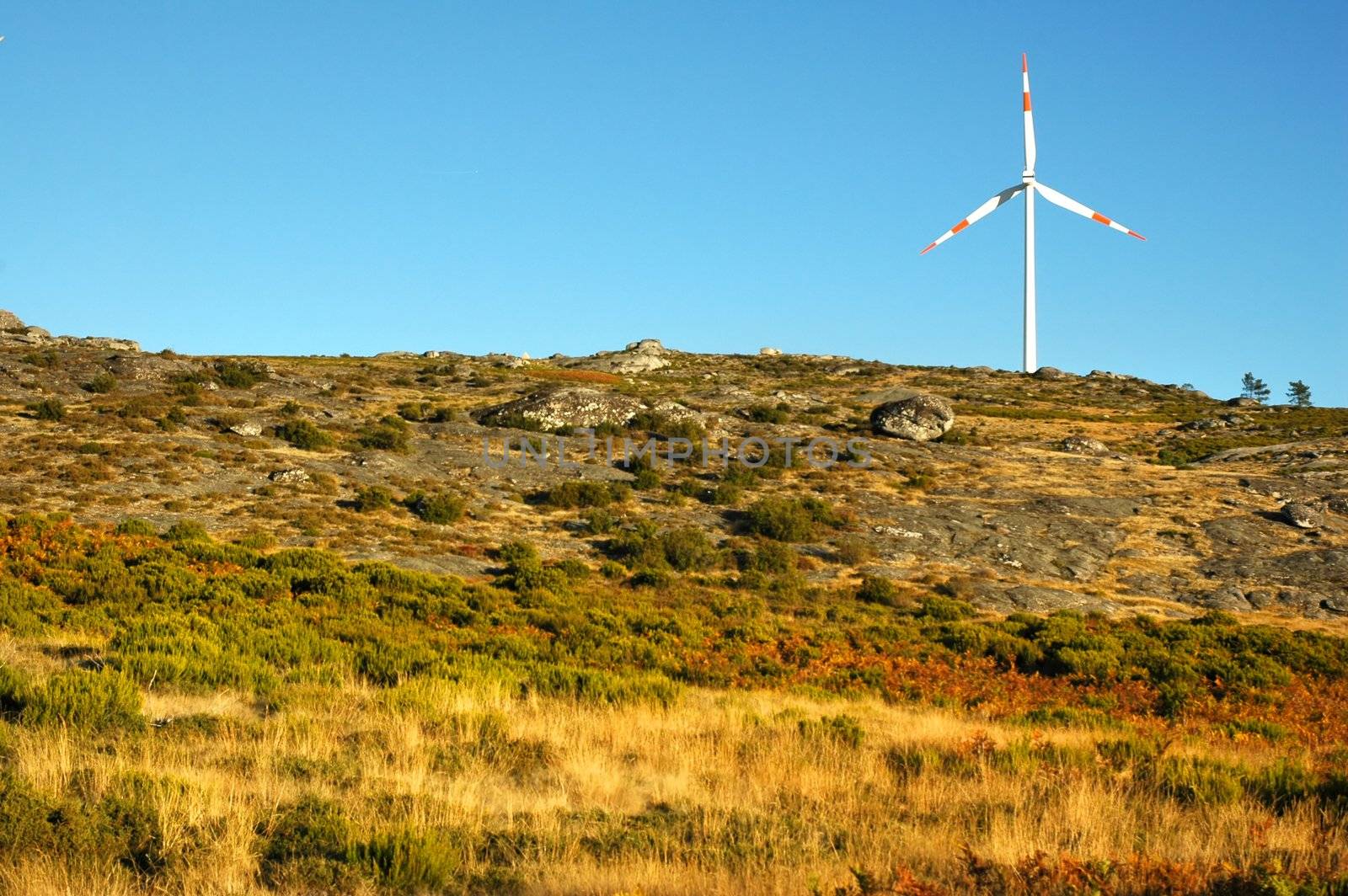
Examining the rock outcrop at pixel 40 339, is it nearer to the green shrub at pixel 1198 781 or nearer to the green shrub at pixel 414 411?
the green shrub at pixel 414 411

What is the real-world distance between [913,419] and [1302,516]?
22.6 metres

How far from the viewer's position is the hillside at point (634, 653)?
6.97 meters

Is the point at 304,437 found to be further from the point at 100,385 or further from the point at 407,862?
the point at 407,862

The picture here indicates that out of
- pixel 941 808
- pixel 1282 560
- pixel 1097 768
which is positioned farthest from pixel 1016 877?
pixel 1282 560

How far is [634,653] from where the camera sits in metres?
18.9

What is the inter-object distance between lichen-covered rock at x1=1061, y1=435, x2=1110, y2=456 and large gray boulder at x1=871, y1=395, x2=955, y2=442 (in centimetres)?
724

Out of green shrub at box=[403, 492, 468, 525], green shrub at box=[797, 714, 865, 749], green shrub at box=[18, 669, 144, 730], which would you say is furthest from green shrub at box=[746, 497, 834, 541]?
green shrub at box=[18, 669, 144, 730]

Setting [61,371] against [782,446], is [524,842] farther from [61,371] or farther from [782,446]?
[61,371]

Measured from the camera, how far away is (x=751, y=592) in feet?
101

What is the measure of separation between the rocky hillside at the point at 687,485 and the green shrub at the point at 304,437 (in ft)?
0.38

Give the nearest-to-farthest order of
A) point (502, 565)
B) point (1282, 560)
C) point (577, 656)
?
1. point (577, 656)
2. point (502, 565)
3. point (1282, 560)

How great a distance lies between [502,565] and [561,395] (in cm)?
2669

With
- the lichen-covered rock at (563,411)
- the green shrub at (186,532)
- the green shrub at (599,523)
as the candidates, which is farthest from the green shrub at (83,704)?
the lichen-covered rock at (563,411)

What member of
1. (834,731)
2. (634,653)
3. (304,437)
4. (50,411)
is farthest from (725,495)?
(834,731)
